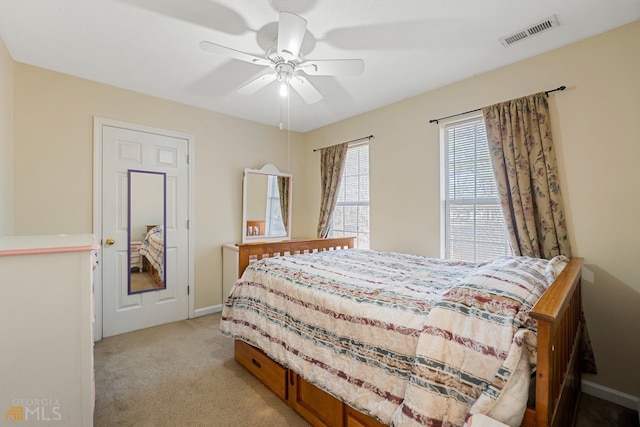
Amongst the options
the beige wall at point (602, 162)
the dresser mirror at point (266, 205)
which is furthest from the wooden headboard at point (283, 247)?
the beige wall at point (602, 162)

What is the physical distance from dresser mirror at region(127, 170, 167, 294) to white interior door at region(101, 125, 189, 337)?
0.12 feet

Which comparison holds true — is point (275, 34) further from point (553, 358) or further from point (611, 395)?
point (611, 395)

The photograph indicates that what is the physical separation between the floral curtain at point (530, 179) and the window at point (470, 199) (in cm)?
20

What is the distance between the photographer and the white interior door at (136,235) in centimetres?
296

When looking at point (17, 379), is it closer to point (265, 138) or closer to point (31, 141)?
point (31, 141)

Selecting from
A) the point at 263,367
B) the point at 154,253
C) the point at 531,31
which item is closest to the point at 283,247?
the point at 263,367

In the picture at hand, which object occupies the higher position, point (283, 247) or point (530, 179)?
point (530, 179)

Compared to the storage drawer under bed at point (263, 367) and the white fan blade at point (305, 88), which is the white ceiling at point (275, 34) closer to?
the white fan blade at point (305, 88)

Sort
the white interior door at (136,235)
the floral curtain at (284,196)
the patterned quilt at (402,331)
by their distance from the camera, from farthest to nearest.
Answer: the floral curtain at (284,196) → the white interior door at (136,235) → the patterned quilt at (402,331)

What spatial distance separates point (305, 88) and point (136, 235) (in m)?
2.41

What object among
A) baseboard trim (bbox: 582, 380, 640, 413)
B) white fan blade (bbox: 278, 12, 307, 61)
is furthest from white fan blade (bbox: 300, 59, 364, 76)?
baseboard trim (bbox: 582, 380, 640, 413)

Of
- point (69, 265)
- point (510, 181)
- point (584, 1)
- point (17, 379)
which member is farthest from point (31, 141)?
point (584, 1)

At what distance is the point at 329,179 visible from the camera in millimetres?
4090

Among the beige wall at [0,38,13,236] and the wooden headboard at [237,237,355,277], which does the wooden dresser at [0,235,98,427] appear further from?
the beige wall at [0,38,13,236]
